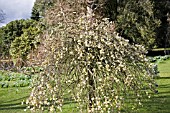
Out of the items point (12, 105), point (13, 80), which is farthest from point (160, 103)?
point (13, 80)

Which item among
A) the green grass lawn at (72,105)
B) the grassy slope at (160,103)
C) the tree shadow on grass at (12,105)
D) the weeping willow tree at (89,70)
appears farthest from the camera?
the tree shadow on grass at (12,105)

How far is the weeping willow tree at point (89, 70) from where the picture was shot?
447cm

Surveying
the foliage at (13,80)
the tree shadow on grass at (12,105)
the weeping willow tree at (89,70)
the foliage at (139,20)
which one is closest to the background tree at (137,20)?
the foliage at (139,20)

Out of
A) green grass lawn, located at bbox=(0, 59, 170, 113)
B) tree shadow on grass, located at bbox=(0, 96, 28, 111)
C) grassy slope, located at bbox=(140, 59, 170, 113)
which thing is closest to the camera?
grassy slope, located at bbox=(140, 59, 170, 113)

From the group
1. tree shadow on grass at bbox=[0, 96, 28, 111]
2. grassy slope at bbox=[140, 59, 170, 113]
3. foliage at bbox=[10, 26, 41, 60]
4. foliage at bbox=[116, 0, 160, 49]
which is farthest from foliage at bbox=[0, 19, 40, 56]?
grassy slope at bbox=[140, 59, 170, 113]

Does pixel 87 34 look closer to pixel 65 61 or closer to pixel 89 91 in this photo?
pixel 65 61

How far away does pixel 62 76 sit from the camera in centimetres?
477

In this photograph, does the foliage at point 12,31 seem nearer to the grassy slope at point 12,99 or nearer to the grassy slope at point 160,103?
the grassy slope at point 12,99

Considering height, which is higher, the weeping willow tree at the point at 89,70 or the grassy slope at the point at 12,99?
the weeping willow tree at the point at 89,70

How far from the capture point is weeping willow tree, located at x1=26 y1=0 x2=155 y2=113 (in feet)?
14.7

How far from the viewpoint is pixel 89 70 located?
4.55 m

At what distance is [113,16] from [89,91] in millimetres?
21270

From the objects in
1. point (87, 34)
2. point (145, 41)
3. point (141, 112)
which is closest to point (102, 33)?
point (87, 34)

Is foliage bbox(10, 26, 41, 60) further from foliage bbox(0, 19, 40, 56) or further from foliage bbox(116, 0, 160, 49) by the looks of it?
foliage bbox(116, 0, 160, 49)
